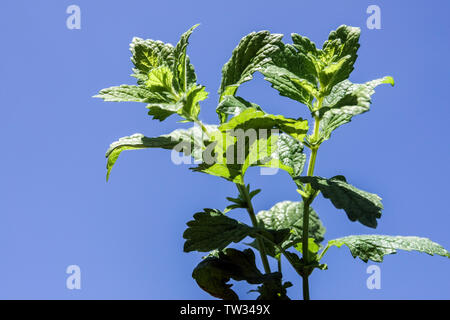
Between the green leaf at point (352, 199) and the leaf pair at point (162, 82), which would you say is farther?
the leaf pair at point (162, 82)

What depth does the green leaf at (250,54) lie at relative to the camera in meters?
0.93

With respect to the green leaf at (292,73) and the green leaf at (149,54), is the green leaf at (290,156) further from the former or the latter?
the green leaf at (149,54)

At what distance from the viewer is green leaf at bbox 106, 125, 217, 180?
0.85 metres

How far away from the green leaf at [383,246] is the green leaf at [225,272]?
0.17 m

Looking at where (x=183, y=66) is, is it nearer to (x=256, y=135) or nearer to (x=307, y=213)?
(x=256, y=135)

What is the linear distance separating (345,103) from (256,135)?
153 millimetres

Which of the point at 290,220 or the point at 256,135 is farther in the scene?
the point at 290,220

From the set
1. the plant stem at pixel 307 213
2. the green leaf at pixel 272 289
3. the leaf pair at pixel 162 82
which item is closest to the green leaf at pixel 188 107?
the leaf pair at pixel 162 82

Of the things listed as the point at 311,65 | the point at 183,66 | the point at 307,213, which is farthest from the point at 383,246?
the point at 183,66

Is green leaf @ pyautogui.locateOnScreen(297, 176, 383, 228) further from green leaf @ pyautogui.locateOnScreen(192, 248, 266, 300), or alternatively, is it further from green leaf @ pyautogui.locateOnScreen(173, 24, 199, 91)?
green leaf @ pyautogui.locateOnScreen(173, 24, 199, 91)

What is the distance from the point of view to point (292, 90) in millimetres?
966

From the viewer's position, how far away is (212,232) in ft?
2.89

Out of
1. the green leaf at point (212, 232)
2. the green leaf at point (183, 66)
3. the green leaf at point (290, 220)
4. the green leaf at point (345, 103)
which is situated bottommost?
the green leaf at point (212, 232)

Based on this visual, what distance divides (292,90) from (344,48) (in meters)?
0.12
